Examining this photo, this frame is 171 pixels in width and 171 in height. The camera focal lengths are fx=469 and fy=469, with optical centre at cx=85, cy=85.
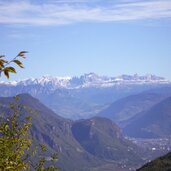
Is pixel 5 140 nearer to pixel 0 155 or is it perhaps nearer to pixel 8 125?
pixel 0 155

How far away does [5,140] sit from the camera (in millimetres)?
33312

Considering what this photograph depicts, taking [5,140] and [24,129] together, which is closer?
[5,140]

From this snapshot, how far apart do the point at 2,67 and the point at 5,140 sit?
11359 mm

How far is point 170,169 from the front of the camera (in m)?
193

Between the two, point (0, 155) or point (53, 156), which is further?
point (53, 156)

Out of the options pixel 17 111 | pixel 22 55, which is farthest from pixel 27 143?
pixel 22 55

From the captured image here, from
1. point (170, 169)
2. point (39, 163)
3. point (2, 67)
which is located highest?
point (2, 67)

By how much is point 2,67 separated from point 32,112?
53.2 ft

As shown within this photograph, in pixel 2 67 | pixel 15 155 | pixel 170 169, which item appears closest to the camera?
pixel 2 67

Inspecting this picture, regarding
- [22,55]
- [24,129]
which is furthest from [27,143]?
[22,55]

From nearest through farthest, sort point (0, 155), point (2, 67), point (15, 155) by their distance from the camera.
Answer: point (2, 67)
point (0, 155)
point (15, 155)

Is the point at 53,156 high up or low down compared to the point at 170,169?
up

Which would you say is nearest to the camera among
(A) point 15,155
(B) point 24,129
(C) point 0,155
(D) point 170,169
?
(C) point 0,155

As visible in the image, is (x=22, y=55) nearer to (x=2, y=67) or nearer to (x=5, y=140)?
(x=2, y=67)
